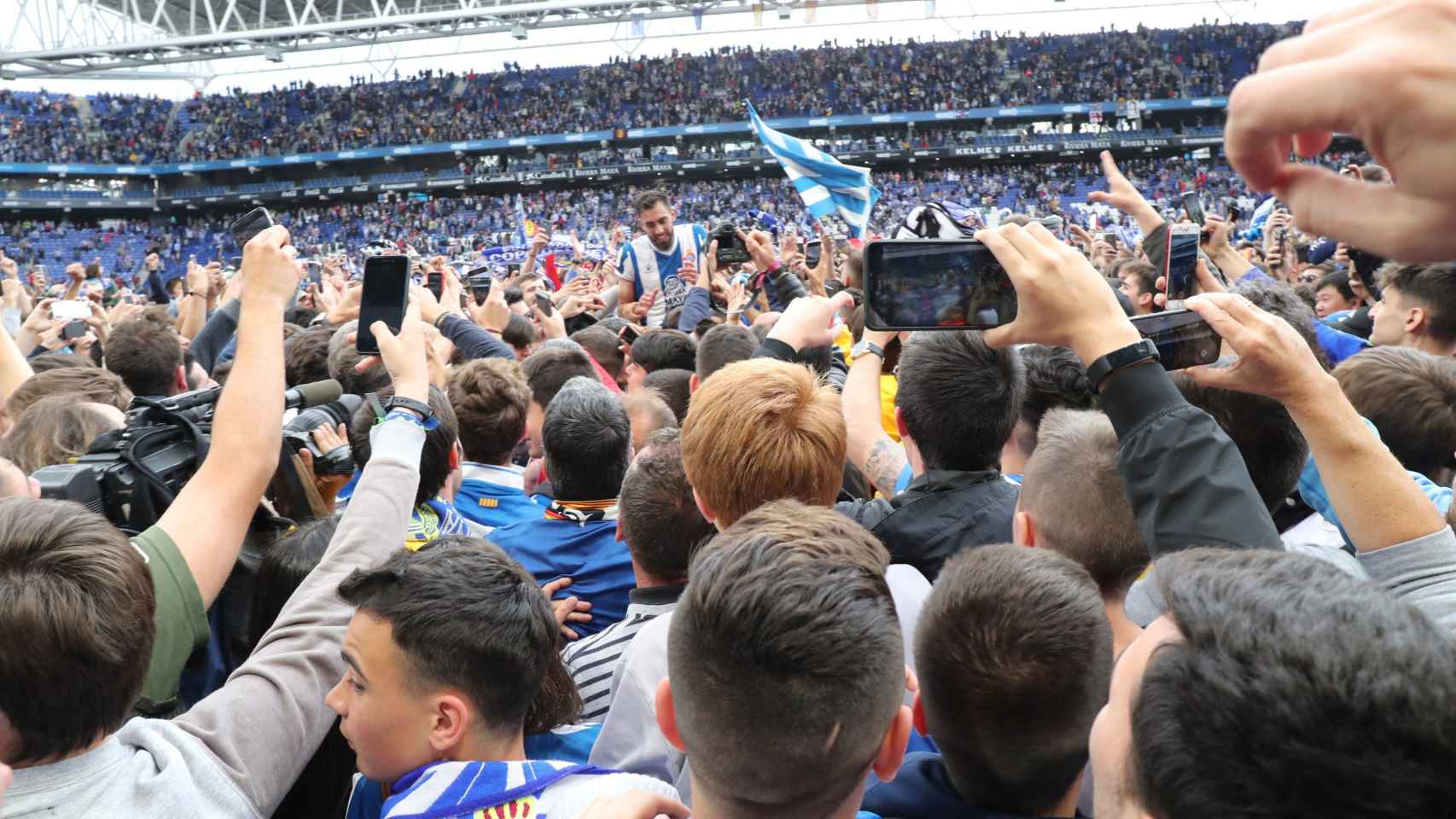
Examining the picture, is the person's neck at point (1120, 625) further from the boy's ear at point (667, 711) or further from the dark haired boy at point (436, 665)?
the dark haired boy at point (436, 665)

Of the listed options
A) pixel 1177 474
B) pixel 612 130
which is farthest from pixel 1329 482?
pixel 612 130

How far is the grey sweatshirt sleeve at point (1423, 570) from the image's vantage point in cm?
158

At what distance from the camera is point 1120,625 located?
1926 millimetres

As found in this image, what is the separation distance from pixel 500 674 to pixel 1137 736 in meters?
1.19

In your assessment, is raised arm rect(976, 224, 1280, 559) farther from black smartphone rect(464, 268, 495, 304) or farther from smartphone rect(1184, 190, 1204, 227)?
black smartphone rect(464, 268, 495, 304)

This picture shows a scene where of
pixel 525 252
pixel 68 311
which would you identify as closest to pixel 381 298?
pixel 68 311

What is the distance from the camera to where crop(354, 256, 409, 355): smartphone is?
3.19m

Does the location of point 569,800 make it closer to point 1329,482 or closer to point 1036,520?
point 1036,520

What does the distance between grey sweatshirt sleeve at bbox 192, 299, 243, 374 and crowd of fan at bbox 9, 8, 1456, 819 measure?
3.42 meters

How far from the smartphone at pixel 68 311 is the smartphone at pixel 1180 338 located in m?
8.18

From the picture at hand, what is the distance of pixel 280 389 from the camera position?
7.57 ft

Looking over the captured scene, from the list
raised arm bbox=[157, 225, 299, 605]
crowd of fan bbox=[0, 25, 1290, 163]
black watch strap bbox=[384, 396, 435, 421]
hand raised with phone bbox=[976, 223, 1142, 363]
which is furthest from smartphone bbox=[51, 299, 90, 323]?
crowd of fan bbox=[0, 25, 1290, 163]

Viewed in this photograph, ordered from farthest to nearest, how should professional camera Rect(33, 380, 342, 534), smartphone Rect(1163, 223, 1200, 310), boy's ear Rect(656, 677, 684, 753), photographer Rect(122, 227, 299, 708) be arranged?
smartphone Rect(1163, 223, 1200, 310)
professional camera Rect(33, 380, 342, 534)
photographer Rect(122, 227, 299, 708)
boy's ear Rect(656, 677, 684, 753)

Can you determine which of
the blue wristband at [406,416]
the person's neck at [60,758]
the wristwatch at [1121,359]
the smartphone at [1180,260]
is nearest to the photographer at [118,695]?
the person's neck at [60,758]
